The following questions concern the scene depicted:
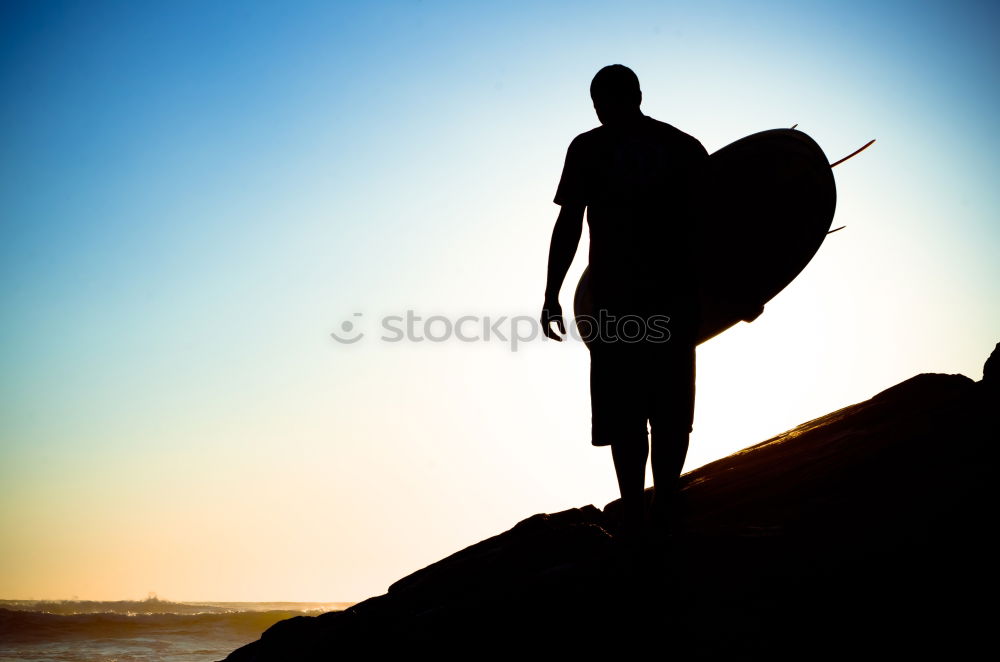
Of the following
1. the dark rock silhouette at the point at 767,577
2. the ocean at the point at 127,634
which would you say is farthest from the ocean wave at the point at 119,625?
the dark rock silhouette at the point at 767,577

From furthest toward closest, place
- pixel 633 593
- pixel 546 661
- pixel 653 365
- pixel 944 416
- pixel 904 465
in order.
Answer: pixel 944 416 → pixel 904 465 → pixel 653 365 → pixel 633 593 → pixel 546 661

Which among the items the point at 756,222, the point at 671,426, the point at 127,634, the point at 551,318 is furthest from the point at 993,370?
the point at 127,634

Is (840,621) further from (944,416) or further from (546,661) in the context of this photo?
(944,416)

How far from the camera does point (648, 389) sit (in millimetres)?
3500

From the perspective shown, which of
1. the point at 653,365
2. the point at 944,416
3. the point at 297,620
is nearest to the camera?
the point at 653,365

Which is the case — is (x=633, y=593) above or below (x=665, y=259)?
below

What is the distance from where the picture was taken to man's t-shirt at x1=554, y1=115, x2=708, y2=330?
3561 mm

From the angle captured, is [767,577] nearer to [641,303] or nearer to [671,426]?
[671,426]

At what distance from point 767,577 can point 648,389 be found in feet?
3.24

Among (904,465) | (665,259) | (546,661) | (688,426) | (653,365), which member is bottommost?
(546,661)

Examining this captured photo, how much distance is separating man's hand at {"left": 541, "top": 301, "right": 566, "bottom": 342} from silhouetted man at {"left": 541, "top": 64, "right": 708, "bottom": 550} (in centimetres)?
26

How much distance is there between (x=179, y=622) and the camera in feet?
112

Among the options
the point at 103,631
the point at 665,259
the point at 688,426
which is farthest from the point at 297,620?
the point at 103,631

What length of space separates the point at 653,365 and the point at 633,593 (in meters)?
1.07
